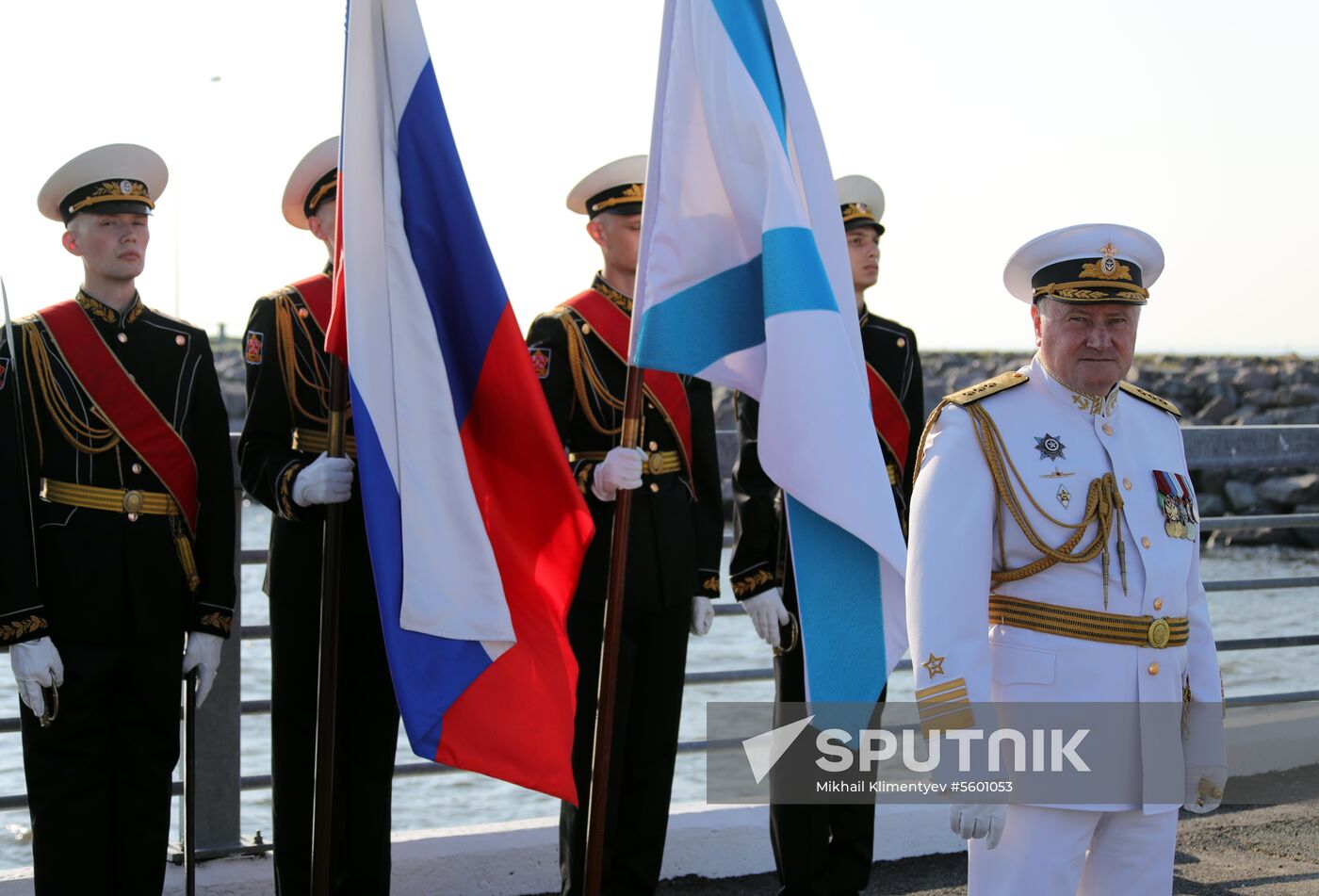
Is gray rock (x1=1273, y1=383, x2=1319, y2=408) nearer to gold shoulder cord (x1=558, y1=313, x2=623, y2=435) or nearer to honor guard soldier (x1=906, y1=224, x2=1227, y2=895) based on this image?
gold shoulder cord (x1=558, y1=313, x2=623, y2=435)

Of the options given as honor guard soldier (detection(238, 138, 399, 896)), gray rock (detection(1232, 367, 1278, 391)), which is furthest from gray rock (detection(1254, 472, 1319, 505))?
honor guard soldier (detection(238, 138, 399, 896))

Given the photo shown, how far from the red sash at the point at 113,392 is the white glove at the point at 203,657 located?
0.34 m

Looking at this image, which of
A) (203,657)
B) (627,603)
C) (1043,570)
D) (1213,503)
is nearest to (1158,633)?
(1043,570)

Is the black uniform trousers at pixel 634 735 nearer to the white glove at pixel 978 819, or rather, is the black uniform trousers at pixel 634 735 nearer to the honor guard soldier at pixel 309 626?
the honor guard soldier at pixel 309 626

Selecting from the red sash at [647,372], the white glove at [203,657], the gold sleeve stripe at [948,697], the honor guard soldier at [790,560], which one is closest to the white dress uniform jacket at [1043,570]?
the gold sleeve stripe at [948,697]

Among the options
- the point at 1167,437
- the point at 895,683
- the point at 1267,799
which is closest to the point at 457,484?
the point at 1167,437

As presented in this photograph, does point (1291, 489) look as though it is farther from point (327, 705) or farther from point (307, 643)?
point (327, 705)

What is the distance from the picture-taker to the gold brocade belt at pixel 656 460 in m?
4.11

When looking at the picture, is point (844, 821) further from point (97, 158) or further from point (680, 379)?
point (97, 158)

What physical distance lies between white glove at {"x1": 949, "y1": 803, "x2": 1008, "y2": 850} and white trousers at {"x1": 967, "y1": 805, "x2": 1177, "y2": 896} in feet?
0.50

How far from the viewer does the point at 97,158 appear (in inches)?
148

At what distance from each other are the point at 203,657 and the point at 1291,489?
20.6 metres

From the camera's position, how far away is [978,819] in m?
3.01

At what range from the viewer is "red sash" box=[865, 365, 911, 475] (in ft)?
14.8
